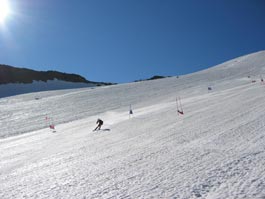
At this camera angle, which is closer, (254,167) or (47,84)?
(254,167)

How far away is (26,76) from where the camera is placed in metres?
83.4

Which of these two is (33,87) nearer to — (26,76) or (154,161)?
(26,76)

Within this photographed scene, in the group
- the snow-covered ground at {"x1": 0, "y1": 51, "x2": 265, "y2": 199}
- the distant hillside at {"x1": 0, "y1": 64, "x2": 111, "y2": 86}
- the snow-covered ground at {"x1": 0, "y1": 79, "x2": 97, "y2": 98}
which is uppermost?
the distant hillside at {"x1": 0, "y1": 64, "x2": 111, "y2": 86}

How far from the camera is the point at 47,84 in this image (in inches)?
3214

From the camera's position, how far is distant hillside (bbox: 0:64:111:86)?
79.9m

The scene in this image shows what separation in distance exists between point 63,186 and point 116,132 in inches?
363

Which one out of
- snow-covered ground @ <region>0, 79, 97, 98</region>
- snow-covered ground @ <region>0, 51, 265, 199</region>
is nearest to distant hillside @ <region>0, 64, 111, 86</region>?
snow-covered ground @ <region>0, 79, 97, 98</region>

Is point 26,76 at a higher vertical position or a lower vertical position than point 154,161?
higher

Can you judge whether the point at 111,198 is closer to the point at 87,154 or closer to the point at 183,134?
the point at 87,154

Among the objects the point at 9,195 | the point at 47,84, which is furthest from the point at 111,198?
the point at 47,84

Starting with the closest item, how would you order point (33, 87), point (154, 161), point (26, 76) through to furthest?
1. point (154, 161)
2. point (33, 87)
3. point (26, 76)

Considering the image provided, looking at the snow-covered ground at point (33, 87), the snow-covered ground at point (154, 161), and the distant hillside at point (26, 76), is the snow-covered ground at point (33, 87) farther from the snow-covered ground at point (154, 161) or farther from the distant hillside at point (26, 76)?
the snow-covered ground at point (154, 161)

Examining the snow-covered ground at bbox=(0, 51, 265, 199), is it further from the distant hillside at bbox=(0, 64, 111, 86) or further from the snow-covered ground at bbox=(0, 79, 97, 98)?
the distant hillside at bbox=(0, 64, 111, 86)

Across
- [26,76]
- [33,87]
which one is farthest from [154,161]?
[26,76]
